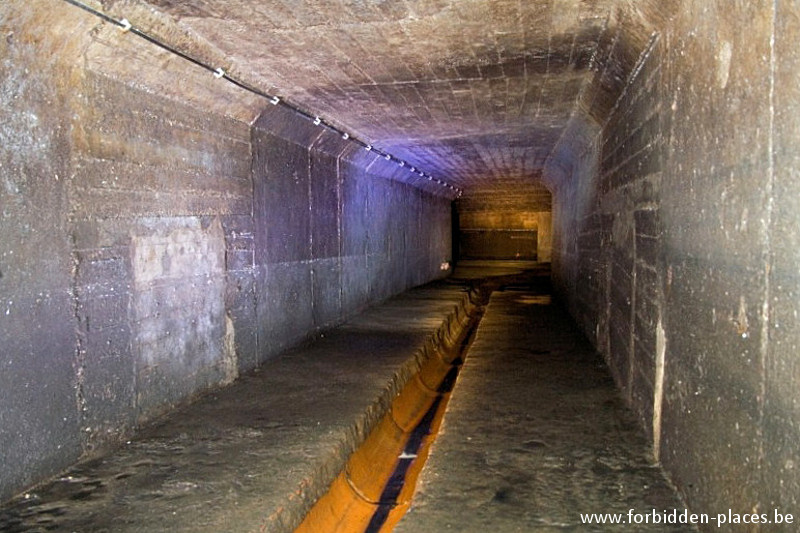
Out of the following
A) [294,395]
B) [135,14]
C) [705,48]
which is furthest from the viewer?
[294,395]

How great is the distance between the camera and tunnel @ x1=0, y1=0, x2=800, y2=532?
2.27 m

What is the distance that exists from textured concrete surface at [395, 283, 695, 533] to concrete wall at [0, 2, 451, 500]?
2.26m

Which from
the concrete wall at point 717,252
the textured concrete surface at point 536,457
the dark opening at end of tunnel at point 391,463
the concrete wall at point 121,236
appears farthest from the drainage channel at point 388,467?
the concrete wall at point 717,252

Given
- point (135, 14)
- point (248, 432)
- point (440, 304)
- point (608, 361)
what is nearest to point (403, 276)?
point (440, 304)

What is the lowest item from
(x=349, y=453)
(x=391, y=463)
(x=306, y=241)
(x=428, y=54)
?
(x=391, y=463)

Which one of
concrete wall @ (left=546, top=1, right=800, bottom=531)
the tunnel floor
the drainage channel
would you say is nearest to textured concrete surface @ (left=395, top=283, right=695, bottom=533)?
the tunnel floor

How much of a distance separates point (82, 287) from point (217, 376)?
→ 1.94 m

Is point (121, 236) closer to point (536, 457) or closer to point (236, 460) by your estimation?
point (236, 460)

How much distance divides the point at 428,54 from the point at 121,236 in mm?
2772

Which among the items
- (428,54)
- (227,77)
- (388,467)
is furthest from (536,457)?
(227,77)

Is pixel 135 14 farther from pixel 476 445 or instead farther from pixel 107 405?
pixel 476 445

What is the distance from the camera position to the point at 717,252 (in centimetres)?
253

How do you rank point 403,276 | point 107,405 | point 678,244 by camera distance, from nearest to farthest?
point 678,244, point 107,405, point 403,276

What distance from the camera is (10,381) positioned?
10.5 ft
